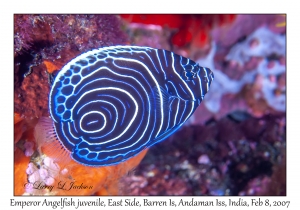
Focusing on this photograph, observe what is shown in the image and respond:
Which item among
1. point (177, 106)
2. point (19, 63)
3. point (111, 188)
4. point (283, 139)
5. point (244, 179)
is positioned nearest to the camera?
point (177, 106)

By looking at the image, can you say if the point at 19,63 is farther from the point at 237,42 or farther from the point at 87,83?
the point at 237,42

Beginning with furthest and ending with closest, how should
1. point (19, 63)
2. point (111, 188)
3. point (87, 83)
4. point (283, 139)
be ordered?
point (283, 139) < point (111, 188) < point (19, 63) < point (87, 83)

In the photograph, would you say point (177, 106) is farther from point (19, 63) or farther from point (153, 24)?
point (153, 24)

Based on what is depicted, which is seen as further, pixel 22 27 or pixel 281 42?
pixel 281 42

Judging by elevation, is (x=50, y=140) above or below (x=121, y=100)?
below

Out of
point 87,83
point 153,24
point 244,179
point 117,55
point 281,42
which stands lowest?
point 244,179
